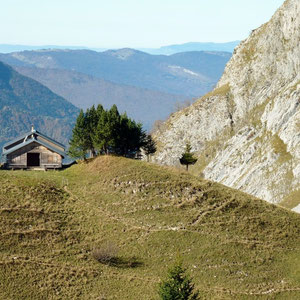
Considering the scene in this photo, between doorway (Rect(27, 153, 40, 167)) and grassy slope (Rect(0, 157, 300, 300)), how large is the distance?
413cm

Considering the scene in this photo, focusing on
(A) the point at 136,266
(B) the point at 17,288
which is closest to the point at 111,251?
(A) the point at 136,266

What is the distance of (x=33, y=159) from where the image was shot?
70.8 meters

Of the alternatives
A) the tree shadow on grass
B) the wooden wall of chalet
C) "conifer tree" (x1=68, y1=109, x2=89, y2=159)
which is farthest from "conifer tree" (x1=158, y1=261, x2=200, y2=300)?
"conifer tree" (x1=68, y1=109, x2=89, y2=159)

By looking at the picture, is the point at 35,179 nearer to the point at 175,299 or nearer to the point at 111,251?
the point at 111,251

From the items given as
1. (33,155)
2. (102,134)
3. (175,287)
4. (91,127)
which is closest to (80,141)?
(91,127)

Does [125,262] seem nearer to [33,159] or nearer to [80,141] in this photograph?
[33,159]

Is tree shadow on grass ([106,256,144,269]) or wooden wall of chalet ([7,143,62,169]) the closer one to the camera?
tree shadow on grass ([106,256,144,269])

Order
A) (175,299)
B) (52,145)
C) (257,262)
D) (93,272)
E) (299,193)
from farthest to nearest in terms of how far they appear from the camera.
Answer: (299,193) → (52,145) → (257,262) → (93,272) → (175,299)

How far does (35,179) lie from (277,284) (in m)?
32.0

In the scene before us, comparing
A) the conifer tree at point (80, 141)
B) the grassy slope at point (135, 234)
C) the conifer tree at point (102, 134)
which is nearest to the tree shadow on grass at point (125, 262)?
the grassy slope at point (135, 234)

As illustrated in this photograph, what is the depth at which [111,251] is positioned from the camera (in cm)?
5128

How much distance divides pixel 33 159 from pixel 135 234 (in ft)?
77.3

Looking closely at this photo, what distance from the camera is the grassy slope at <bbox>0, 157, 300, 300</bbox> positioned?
155ft

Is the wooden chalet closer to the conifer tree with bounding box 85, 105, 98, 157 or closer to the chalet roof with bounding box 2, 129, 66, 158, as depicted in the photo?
the chalet roof with bounding box 2, 129, 66, 158
